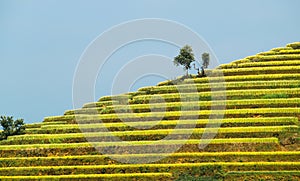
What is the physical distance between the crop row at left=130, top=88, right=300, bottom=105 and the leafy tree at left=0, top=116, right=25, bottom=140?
6.94 meters

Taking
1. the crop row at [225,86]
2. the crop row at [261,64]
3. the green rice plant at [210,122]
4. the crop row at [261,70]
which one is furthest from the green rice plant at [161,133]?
the crop row at [261,64]

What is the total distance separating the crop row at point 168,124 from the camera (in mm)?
27328


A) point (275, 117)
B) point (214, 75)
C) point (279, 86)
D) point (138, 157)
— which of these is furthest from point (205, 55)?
point (138, 157)

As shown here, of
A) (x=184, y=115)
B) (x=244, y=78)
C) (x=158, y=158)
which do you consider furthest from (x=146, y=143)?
(x=244, y=78)

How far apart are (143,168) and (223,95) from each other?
823 cm

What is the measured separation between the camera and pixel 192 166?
24422 millimetres

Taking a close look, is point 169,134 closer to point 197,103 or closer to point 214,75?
point 197,103

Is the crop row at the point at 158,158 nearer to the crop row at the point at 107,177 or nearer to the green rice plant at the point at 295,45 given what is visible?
the crop row at the point at 107,177

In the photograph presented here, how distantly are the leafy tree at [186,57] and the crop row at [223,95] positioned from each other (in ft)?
9.72

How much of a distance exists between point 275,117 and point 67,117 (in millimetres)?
12477

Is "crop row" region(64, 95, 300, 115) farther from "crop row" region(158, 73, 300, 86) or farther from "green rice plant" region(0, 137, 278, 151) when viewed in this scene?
"green rice plant" region(0, 137, 278, 151)

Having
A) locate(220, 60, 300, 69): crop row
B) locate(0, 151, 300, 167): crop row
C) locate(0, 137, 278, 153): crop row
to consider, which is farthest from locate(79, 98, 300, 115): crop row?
locate(220, 60, 300, 69): crop row

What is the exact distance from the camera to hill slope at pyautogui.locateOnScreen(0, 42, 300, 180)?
80.3 ft

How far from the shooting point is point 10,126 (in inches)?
1248
